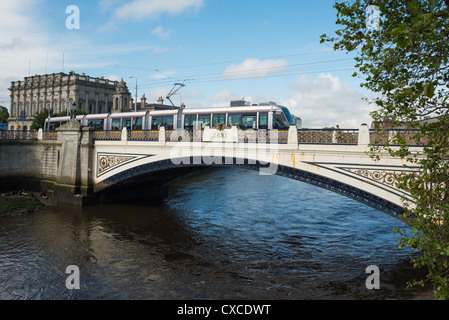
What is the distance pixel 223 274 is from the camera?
41.4ft

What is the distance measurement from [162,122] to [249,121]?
6907 millimetres

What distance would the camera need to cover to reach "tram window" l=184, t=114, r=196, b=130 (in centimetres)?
2134

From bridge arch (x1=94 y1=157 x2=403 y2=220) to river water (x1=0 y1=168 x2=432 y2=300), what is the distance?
2.03 m

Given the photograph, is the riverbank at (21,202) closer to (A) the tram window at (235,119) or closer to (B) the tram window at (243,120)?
(A) the tram window at (235,119)

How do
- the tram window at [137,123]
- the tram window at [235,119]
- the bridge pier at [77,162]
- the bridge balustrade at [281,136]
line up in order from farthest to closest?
the tram window at [137,123]
the bridge pier at [77,162]
the tram window at [235,119]
the bridge balustrade at [281,136]

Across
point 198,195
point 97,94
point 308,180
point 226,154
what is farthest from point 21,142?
point 97,94

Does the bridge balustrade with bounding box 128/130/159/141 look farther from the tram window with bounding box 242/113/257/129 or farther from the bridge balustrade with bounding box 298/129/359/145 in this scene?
the bridge balustrade with bounding box 298/129/359/145

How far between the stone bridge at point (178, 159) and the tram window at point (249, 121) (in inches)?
94.4

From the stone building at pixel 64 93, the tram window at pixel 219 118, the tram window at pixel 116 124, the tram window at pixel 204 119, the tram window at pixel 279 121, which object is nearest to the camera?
the tram window at pixel 279 121

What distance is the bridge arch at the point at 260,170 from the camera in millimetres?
12732

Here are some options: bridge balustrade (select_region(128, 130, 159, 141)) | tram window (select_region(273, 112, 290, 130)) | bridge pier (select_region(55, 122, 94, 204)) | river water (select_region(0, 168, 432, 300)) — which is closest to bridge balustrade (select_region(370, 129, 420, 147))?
river water (select_region(0, 168, 432, 300))

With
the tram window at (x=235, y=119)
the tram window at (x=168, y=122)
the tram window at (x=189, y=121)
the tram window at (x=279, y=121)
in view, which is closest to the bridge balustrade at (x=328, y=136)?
the tram window at (x=279, y=121)
